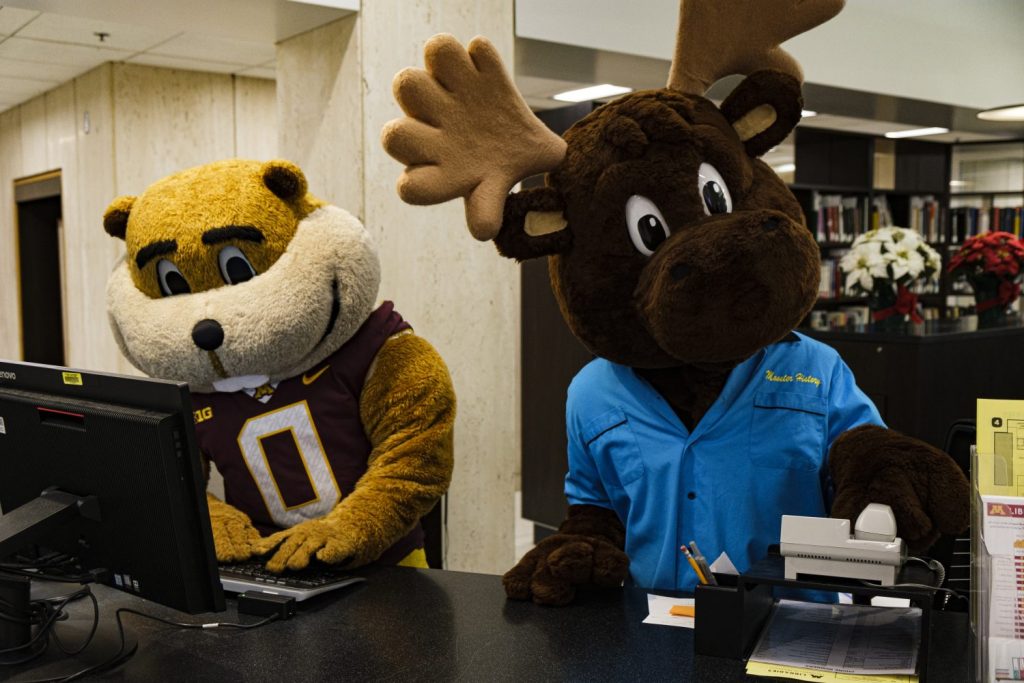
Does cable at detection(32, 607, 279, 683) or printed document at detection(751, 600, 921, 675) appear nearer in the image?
printed document at detection(751, 600, 921, 675)

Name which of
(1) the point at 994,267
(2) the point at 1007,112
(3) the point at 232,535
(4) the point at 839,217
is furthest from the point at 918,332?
(4) the point at 839,217

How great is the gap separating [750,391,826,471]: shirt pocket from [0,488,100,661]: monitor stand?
1.03 metres

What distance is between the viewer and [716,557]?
1.61 meters

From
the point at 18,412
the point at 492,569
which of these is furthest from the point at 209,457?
the point at 492,569

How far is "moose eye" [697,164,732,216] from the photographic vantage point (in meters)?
1.53

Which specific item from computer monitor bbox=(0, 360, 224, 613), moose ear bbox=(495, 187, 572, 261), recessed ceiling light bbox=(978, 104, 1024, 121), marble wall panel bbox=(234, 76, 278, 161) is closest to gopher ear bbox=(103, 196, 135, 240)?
computer monitor bbox=(0, 360, 224, 613)

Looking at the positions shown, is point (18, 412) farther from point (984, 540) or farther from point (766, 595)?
point (984, 540)

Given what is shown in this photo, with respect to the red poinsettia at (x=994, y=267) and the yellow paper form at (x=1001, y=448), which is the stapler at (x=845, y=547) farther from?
the red poinsettia at (x=994, y=267)

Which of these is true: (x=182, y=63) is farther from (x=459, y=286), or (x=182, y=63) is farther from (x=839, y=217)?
(x=839, y=217)

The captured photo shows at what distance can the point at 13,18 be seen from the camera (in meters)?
4.59

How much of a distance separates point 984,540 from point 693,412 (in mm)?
625

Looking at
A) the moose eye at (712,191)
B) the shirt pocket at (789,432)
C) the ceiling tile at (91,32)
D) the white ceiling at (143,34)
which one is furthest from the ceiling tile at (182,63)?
the shirt pocket at (789,432)

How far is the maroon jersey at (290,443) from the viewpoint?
6.35 ft

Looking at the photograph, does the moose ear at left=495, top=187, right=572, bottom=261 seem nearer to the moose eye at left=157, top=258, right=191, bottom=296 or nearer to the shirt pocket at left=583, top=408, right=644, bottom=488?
the shirt pocket at left=583, top=408, right=644, bottom=488
